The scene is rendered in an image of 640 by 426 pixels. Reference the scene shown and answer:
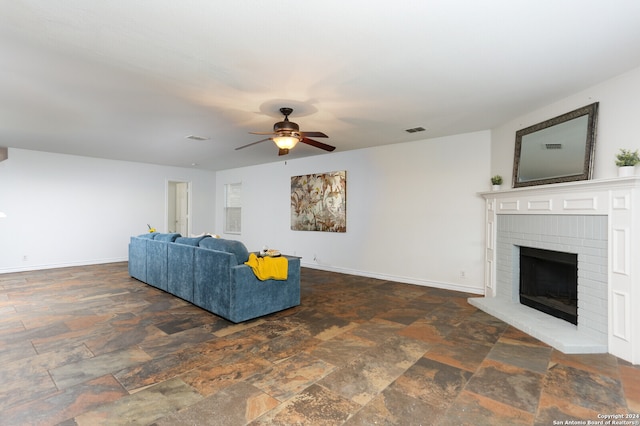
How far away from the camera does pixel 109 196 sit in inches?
297

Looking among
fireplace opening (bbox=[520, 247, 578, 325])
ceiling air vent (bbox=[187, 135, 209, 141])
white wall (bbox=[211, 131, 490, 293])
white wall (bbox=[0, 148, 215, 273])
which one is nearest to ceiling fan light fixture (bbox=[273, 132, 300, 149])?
ceiling air vent (bbox=[187, 135, 209, 141])

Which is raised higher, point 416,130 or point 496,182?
point 416,130

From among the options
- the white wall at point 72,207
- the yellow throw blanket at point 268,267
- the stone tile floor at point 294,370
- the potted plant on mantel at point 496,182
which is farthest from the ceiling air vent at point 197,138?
the potted plant on mantel at point 496,182

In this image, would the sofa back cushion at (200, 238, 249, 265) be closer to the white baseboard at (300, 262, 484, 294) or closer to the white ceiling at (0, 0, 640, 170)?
the white ceiling at (0, 0, 640, 170)

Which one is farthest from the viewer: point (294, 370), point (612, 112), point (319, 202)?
point (319, 202)

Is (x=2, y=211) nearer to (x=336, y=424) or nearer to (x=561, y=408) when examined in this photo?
(x=336, y=424)

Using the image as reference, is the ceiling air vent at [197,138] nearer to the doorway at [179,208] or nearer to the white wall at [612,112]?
the doorway at [179,208]

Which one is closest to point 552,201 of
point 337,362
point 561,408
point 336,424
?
point 561,408

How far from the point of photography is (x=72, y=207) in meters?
7.01

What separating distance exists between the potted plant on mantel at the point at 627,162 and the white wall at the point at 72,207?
8.96 metres

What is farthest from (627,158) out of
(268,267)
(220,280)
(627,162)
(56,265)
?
(56,265)

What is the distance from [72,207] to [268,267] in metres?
5.99

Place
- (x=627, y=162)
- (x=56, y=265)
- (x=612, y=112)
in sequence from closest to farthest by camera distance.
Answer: (x=627, y=162) < (x=612, y=112) < (x=56, y=265)

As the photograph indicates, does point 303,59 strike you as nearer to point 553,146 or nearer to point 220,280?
point 220,280
